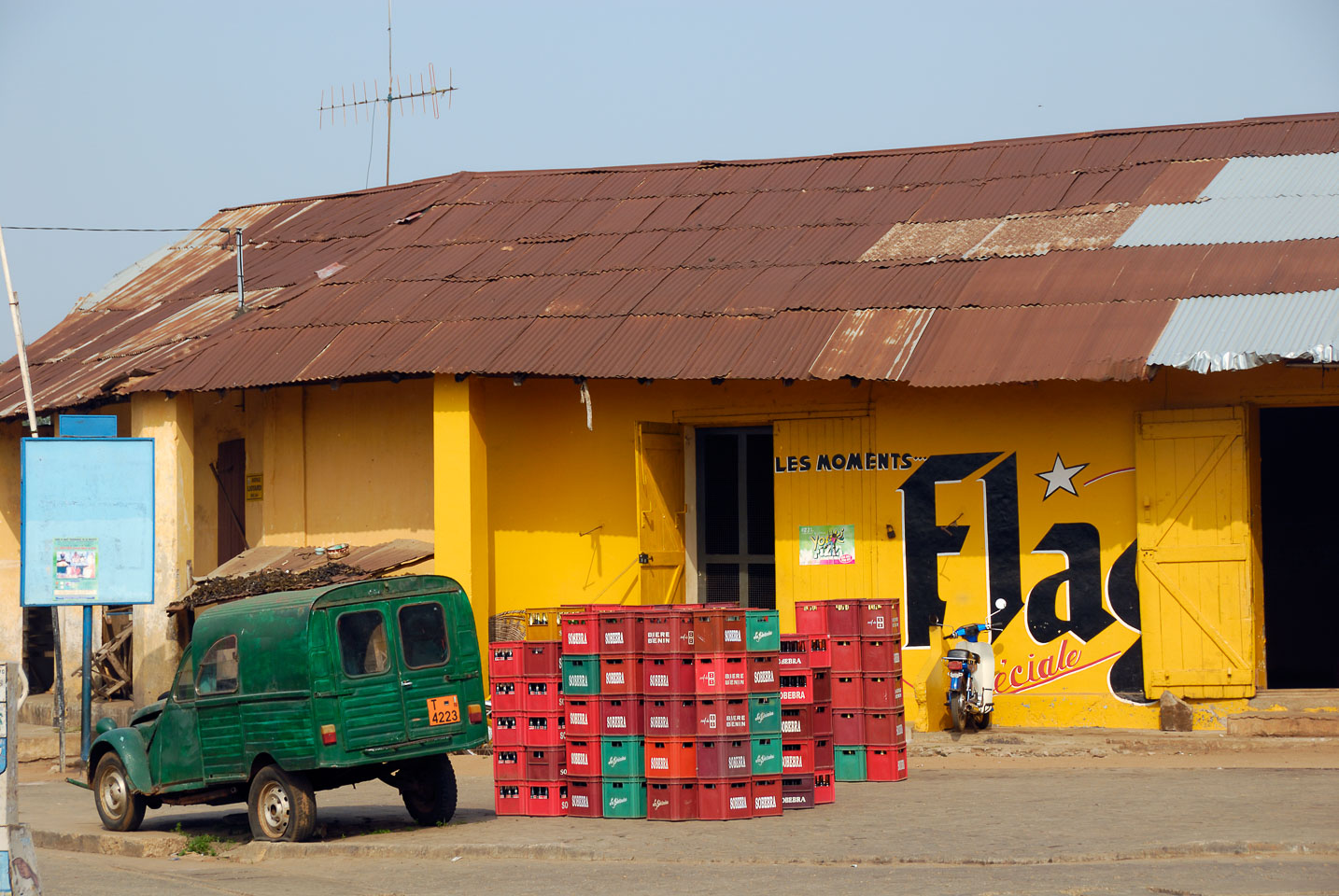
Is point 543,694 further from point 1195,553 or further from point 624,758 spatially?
point 1195,553

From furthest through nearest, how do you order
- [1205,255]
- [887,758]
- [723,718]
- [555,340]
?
1. [555,340]
2. [1205,255]
3. [887,758]
4. [723,718]

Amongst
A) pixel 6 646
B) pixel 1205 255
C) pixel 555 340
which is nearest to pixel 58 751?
pixel 6 646

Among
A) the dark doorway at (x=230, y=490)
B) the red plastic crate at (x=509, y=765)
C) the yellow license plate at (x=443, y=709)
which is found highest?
the dark doorway at (x=230, y=490)

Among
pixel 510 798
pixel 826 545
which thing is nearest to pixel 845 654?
pixel 510 798

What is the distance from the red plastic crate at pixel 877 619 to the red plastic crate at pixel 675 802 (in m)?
2.45

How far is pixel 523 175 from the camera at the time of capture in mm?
20953

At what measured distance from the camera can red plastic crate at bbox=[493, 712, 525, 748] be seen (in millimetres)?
11336

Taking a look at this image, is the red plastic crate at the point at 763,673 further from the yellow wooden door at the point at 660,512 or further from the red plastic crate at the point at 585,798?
the yellow wooden door at the point at 660,512

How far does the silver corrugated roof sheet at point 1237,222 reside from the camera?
49.1ft

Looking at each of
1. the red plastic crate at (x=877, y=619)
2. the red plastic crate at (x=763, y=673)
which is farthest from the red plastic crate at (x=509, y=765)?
the red plastic crate at (x=877, y=619)

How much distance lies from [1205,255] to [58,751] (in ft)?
43.3

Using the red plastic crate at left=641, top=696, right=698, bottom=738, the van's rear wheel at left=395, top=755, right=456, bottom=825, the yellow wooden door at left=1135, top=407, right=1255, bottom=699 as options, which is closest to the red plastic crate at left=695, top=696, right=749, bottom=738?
the red plastic crate at left=641, top=696, right=698, bottom=738

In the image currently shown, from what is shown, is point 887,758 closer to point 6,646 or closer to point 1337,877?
point 1337,877

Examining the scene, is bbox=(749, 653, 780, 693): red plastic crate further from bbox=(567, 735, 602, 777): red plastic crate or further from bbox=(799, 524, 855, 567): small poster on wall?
bbox=(799, 524, 855, 567): small poster on wall
